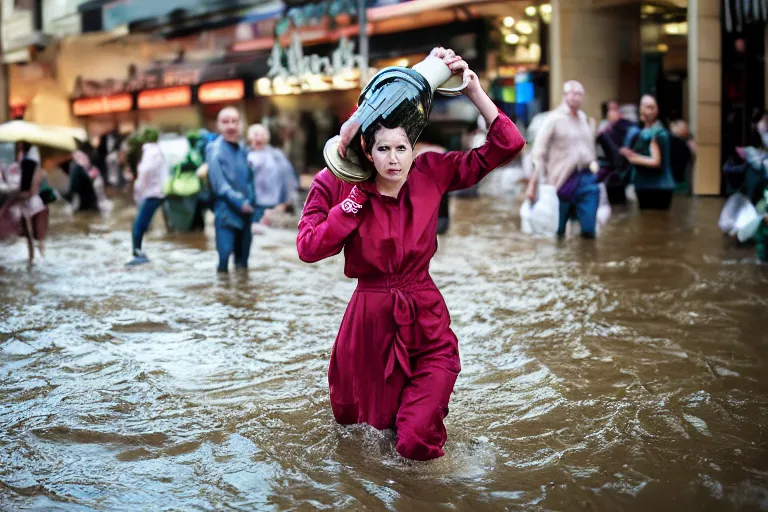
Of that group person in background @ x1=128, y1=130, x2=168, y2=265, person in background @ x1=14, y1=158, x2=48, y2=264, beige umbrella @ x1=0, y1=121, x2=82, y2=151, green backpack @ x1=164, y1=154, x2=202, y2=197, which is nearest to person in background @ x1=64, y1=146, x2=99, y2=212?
green backpack @ x1=164, y1=154, x2=202, y2=197

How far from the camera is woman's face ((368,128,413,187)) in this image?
169 inches

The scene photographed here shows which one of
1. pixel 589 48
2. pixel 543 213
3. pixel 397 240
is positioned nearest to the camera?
pixel 397 240

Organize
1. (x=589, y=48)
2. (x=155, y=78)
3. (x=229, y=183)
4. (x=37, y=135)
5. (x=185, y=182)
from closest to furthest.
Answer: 1. (x=229, y=183)
2. (x=37, y=135)
3. (x=185, y=182)
4. (x=589, y=48)
5. (x=155, y=78)

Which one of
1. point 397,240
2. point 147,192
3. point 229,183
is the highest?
point 229,183

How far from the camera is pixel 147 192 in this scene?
40.5ft

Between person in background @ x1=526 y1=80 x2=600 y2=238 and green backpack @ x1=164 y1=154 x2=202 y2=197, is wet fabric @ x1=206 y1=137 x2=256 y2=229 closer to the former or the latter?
person in background @ x1=526 y1=80 x2=600 y2=238

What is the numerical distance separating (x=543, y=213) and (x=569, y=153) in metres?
1.52

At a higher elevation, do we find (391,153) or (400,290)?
(391,153)

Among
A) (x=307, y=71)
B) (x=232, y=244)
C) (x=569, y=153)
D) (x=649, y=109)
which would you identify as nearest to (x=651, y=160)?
(x=649, y=109)

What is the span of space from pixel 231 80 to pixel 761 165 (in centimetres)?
2264

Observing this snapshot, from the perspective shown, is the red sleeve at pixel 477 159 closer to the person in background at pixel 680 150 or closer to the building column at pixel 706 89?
the person in background at pixel 680 150

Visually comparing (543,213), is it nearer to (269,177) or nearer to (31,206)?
(269,177)

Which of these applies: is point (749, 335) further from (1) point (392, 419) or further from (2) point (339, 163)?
(2) point (339, 163)

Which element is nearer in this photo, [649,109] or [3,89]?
[649,109]
